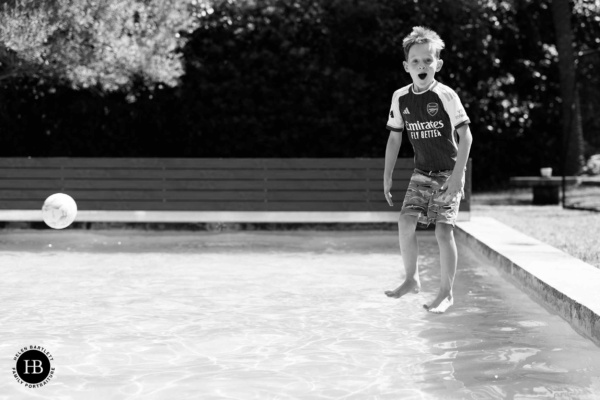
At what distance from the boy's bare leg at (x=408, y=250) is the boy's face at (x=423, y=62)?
97 cm

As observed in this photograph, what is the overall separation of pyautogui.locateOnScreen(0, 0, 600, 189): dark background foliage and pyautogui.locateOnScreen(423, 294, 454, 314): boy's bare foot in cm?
1076

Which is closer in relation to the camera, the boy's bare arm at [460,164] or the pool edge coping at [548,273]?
the pool edge coping at [548,273]

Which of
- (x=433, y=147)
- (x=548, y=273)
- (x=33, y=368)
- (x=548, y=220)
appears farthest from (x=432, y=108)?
(x=548, y=220)

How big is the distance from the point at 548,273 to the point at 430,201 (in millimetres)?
1462

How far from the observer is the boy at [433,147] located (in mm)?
5902

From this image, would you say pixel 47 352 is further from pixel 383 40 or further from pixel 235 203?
pixel 383 40

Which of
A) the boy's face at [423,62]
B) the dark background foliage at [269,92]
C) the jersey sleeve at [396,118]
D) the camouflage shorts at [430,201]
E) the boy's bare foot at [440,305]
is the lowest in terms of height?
the boy's bare foot at [440,305]

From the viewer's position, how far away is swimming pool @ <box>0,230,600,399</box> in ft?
15.1

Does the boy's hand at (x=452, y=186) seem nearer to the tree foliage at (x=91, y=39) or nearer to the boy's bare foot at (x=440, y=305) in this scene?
the boy's bare foot at (x=440, y=305)

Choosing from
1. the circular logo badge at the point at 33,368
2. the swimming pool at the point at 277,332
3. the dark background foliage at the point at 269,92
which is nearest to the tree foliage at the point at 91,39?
the dark background foliage at the point at 269,92

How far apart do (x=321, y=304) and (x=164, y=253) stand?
4035 mm

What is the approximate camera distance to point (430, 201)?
6062 mm

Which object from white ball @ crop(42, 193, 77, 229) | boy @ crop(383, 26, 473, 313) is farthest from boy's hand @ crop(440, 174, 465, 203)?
white ball @ crop(42, 193, 77, 229)

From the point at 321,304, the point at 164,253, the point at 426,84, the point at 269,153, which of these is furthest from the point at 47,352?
the point at 269,153
